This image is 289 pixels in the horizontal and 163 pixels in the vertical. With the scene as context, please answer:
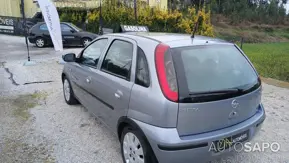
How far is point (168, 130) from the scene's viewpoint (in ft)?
7.20

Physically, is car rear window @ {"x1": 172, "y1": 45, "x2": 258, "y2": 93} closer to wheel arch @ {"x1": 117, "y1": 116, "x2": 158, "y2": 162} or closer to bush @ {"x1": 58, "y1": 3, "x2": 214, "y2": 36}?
wheel arch @ {"x1": 117, "y1": 116, "x2": 158, "y2": 162}

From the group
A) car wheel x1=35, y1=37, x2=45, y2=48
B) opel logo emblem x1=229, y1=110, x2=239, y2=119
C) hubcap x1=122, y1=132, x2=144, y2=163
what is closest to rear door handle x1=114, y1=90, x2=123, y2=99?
hubcap x1=122, y1=132, x2=144, y2=163

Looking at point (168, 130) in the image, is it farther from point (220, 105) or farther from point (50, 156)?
point (50, 156)

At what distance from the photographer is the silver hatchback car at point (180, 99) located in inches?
86.7

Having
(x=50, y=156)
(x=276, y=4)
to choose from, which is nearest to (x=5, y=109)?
(x=50, y=156)

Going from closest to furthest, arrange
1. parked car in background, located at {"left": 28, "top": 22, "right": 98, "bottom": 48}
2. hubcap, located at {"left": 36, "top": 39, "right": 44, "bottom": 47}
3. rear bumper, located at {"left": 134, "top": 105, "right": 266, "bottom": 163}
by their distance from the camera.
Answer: rear bumper, located at {"left": 134, "top": 105, "right": 266, "bottom": 163} → parked car in background, located at {"left": 28, "top": 22, "right": 98, "bottom": 48} → hubcap, located at {"left": 36, "top": 39, "right": 44, "bottom": 47}

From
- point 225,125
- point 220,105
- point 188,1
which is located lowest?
point 225,125

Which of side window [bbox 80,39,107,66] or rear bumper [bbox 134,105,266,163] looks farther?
side window [bbox 80,39,107,66]

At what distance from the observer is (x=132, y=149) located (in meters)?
2.60

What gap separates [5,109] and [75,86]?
1.49 meters

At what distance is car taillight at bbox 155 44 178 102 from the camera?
2.19m

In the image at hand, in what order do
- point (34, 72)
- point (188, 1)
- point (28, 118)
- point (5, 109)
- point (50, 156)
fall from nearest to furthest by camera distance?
point (50, 156)
point (28, 118)
point (5, 109)
point (34, 72)
point (188, 1)

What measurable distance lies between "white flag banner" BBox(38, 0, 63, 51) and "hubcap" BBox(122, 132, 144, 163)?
6.80 metres

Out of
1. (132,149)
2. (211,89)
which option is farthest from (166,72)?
(132,149)
